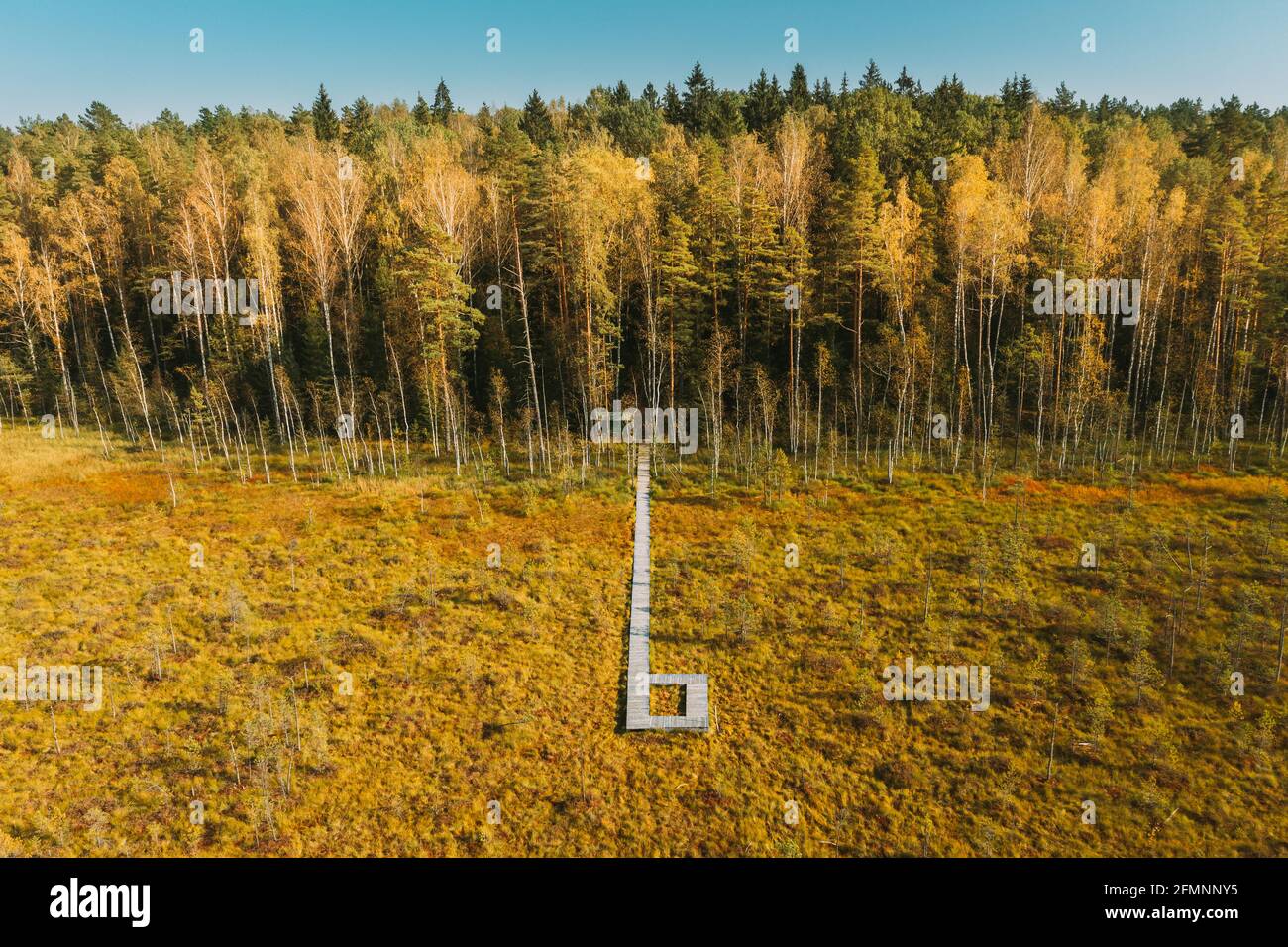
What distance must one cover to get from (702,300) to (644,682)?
26.2 meters

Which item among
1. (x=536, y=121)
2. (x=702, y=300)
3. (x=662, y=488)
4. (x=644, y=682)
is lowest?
(x=644, y=682)

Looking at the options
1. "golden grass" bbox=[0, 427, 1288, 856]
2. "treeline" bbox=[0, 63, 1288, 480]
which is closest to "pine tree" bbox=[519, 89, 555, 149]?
"treeline" bbox=[0, 63, 1288, 480]

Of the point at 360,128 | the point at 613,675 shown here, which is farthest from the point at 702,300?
the point at 360,128

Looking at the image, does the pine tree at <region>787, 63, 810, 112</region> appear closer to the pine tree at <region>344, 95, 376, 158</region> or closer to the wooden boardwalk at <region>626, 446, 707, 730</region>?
the pine tree at <region>344, 95, 376, 158</region>

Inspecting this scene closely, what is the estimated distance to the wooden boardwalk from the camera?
63.3ft

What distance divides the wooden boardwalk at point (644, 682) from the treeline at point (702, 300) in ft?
33.0

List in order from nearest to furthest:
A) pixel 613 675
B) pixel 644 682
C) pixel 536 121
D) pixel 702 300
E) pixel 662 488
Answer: pixel 644 682 → pixel 613 675 → pixel 662 488 → pixel 702 300 → pixel 536 121

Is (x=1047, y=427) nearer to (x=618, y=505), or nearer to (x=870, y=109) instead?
(x=618, y=505)

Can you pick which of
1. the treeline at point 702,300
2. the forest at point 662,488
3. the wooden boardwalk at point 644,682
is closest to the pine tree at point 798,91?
the forest at point 662,488

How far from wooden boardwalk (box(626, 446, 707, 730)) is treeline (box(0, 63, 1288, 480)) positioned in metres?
10.0

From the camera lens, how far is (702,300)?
40438mm

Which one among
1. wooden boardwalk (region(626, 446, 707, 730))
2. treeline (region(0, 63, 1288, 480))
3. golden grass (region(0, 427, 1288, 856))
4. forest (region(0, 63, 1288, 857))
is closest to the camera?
golden grass (region(0, 427, 1288, 856))

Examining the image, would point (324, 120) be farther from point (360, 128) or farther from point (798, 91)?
point (798, 91)

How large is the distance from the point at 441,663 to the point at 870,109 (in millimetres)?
52386
